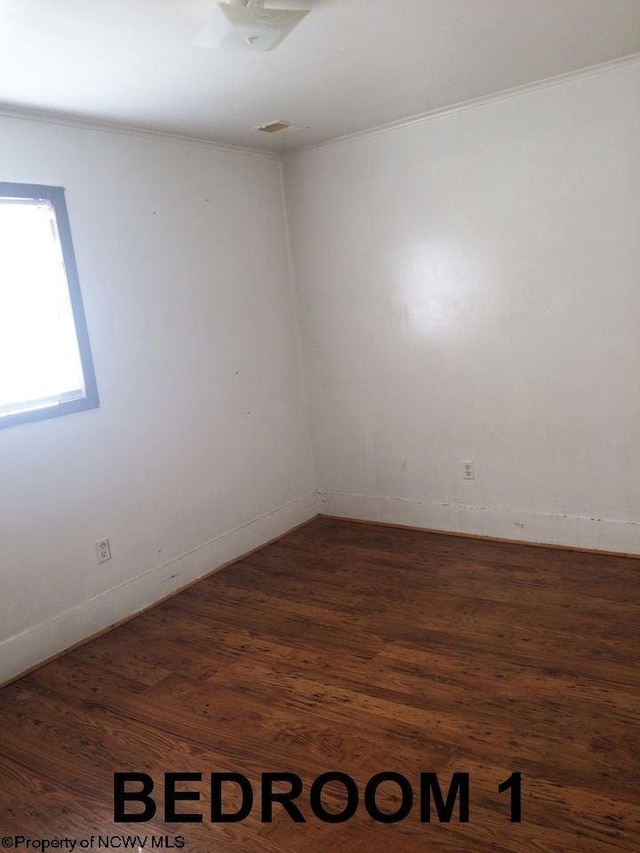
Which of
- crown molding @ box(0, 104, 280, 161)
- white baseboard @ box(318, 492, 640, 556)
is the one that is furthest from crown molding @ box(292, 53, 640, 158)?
white baseboard @ box(318, 492, 640, 556)

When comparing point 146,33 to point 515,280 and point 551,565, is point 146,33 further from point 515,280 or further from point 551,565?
point 551,565

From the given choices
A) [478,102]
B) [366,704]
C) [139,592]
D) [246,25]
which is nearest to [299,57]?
[246,25]

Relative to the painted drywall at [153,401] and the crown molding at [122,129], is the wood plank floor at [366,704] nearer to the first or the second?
the painted drywall at [153,401]

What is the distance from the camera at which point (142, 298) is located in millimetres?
3508

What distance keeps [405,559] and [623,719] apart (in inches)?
65.4

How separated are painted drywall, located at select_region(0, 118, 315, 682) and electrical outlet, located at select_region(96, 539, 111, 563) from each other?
0.03m

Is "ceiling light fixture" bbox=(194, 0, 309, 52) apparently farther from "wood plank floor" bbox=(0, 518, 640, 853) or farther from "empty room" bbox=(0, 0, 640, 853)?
"wood plank floor" bbox=(0, 518, 640, 853)

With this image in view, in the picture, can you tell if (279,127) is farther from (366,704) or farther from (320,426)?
(366,704)

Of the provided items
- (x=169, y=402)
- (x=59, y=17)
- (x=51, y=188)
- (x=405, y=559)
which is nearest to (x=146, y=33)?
(x=59, y=17)

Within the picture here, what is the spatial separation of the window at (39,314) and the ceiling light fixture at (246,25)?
119cm

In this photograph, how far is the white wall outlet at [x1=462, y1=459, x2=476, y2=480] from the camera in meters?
4.01

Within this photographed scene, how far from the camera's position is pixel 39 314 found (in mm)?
3061

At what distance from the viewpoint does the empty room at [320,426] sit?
216cm

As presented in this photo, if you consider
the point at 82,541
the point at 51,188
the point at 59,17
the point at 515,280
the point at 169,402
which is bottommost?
the point at 82,541
